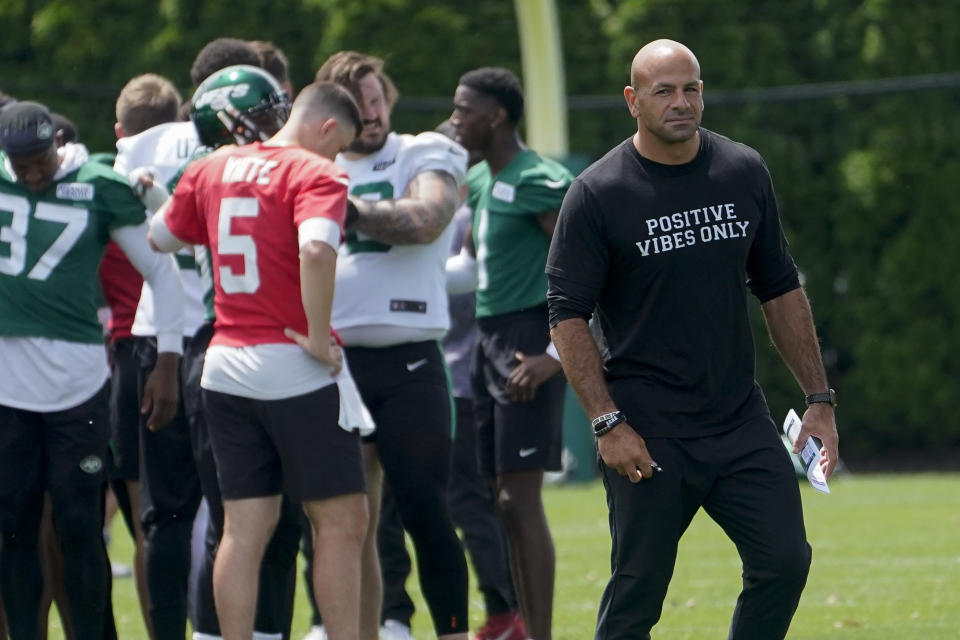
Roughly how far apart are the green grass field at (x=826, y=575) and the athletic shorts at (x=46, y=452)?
1910mm

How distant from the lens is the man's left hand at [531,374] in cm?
736

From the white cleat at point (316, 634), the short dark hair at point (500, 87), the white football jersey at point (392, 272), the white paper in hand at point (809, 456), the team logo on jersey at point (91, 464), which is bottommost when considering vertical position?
the white cleat at point (316, 634)

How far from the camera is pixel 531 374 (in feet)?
24.1

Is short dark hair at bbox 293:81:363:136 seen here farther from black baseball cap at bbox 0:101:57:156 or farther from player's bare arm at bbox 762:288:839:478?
player's bare arm at bbox 762:288:839:478

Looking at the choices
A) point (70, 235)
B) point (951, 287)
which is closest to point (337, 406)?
point (70, 235)

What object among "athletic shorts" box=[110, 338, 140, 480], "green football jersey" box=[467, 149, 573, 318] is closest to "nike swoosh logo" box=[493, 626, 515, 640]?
"green football jersey" box=[467, 149, 573, 318]

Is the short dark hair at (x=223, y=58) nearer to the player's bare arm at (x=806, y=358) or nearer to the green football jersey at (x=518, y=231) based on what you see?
the green football jersey at (x=518, y=231)

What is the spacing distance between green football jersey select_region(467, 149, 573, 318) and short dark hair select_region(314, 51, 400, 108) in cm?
65

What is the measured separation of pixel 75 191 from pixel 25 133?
0.94 feet

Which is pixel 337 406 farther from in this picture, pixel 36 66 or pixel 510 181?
pixel 36 66

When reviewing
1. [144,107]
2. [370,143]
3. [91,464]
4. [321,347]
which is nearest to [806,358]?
[321,347]

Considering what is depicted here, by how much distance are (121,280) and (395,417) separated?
1.43m

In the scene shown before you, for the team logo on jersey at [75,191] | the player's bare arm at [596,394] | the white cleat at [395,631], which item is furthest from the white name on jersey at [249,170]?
the white cleat at [395,631]

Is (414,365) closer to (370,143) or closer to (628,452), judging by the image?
(370,143)
